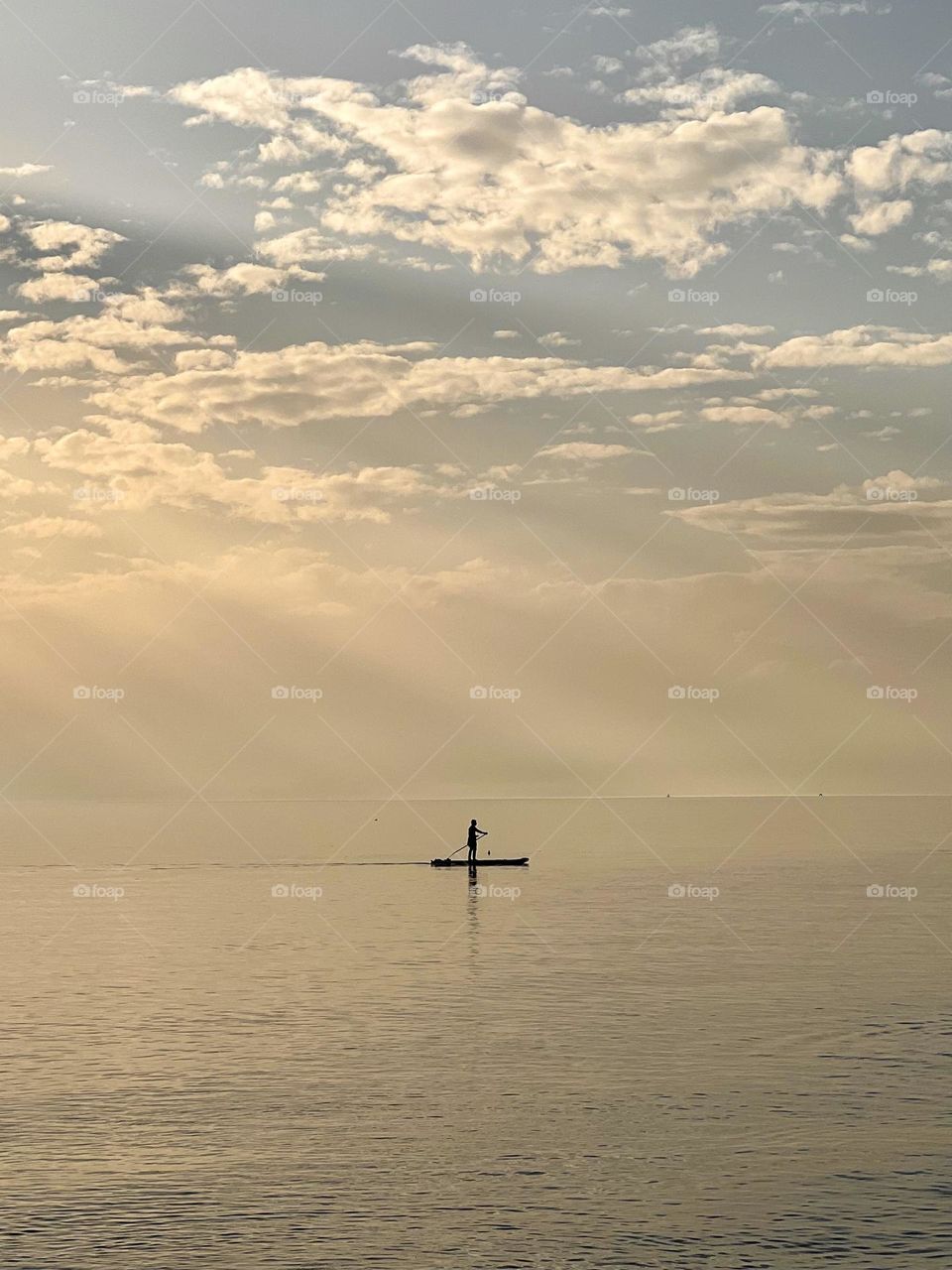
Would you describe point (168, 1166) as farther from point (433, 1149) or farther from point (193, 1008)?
point (193, 1008)

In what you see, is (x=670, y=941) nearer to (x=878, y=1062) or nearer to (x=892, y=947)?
(x=892, y=947)

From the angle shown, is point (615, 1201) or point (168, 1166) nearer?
point (615, 1201)

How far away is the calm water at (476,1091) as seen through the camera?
3381cm

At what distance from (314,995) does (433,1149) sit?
26.4m

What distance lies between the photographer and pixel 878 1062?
5181 centimetres

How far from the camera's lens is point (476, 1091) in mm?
47062

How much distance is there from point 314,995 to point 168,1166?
1094 inches

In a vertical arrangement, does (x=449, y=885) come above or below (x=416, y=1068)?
above

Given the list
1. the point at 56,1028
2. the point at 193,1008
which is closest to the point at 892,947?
the point at 193,1008

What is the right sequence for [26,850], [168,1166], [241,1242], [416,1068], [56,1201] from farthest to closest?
[26,850] < [416,1068] < [168,1166] < [56,1201] < [241,1242]

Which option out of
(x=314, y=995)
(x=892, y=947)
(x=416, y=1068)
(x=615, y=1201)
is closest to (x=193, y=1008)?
(x=314, y=995)

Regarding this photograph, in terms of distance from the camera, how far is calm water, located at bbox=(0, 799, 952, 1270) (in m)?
33.8

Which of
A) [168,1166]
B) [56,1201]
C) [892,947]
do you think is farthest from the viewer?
[892,947]

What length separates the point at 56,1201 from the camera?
3556 cm
